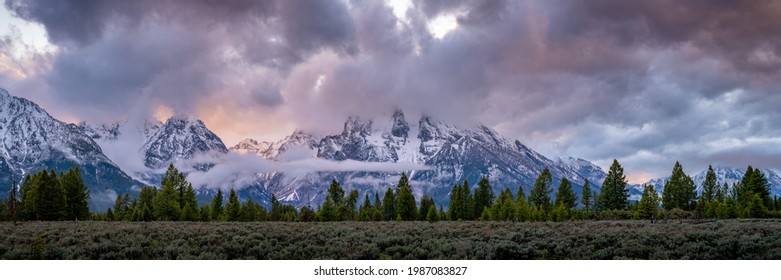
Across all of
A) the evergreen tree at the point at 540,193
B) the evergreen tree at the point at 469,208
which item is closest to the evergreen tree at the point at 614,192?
the evergreen tree at the point at 540,193

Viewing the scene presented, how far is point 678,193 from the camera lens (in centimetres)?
8238

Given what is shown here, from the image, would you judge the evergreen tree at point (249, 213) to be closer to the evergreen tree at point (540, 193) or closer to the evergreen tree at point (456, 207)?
→ the evergreen tree at point (456, 207)

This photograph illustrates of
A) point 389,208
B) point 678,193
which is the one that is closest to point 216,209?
point 389,208

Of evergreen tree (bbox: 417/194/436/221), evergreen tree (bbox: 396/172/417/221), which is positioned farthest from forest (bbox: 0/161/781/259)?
evergreen tree (bbox: 417/194/436/221)

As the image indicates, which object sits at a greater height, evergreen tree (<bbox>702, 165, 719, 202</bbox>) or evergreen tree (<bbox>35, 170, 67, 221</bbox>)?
evergreen tree (<bbox>702, 165, 719, 202</bbox>)

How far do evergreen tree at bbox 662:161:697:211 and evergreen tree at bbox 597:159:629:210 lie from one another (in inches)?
281

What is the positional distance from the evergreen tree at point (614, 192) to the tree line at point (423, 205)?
152mm

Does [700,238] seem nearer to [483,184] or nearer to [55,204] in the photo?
[55,204]

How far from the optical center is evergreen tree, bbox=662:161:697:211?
8181 cm

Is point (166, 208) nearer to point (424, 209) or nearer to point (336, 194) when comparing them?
point (336, 194)

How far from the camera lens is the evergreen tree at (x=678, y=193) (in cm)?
8181

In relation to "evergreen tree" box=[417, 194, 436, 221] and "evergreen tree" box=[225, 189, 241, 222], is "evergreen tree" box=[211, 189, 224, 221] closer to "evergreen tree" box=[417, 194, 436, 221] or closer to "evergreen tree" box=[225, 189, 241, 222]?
"evergreen tree" box=[225, 189, 241, 222]

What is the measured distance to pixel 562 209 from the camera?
64.3 metres
